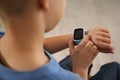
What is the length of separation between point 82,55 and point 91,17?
985 mm

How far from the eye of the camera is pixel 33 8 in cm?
53

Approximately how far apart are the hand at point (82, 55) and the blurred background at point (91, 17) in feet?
2.37

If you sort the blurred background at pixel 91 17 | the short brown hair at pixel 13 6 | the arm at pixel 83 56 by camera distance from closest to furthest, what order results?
the short brown hair at pixel 13 6
the arm at pixel 83 56
the blurred background at pixel 91 17

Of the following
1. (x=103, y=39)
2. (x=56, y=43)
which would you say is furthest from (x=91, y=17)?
(x=103, y=39)

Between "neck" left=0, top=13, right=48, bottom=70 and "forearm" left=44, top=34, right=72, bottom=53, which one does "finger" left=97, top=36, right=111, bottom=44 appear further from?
"neck" left=0, top=13, right=48, bottom=70

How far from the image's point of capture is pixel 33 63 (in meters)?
0.57

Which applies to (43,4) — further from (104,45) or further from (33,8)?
(104,45)

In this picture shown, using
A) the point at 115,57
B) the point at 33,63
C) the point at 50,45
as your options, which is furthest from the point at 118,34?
the point at 33,63

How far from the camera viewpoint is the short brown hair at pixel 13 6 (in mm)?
515

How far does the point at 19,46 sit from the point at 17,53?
0.02 m

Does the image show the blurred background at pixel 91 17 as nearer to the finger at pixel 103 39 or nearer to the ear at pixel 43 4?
the finger at pixel 103 39

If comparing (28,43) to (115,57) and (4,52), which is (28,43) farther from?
(115,57)

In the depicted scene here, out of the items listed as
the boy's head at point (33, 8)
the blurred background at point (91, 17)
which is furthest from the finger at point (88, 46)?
the blurred background at point (91, 17)

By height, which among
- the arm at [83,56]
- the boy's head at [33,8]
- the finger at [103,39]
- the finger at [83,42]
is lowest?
the arm at [83,56]
